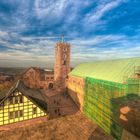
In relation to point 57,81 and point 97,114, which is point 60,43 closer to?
point 57,81

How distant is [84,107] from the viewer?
26.7 m

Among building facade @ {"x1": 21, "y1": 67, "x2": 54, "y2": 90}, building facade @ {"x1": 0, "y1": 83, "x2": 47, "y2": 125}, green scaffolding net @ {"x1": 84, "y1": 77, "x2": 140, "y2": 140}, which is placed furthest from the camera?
building facade @ {"x1": 21, "y1": 67, "x2": 54, "y2": 90}

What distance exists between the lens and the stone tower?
44.1 metres

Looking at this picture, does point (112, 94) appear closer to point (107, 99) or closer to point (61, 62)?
point (107, 99)

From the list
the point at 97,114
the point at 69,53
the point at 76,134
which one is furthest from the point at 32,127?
the point at 69,53

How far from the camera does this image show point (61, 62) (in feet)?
146

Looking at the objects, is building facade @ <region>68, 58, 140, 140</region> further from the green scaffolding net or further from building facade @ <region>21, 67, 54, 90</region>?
building facade @ <region>21, 67, 54, 90</region>

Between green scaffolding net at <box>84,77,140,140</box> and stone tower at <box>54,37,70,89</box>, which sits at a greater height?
stone tower at <box>54,37,70,89</box>

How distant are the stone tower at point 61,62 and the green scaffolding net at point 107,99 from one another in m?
21.0

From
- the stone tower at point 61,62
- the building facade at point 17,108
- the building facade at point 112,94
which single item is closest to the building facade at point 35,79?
the stone tower at point 61,62

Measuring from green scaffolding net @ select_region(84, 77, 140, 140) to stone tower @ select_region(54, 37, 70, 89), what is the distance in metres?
21.0

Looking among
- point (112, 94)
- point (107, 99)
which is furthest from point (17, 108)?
point (112, 94)

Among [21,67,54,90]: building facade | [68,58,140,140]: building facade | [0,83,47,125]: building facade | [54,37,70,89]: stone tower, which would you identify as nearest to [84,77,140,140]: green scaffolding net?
[68,58,140,140]: building facade

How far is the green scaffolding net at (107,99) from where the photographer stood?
1548 centimetres
